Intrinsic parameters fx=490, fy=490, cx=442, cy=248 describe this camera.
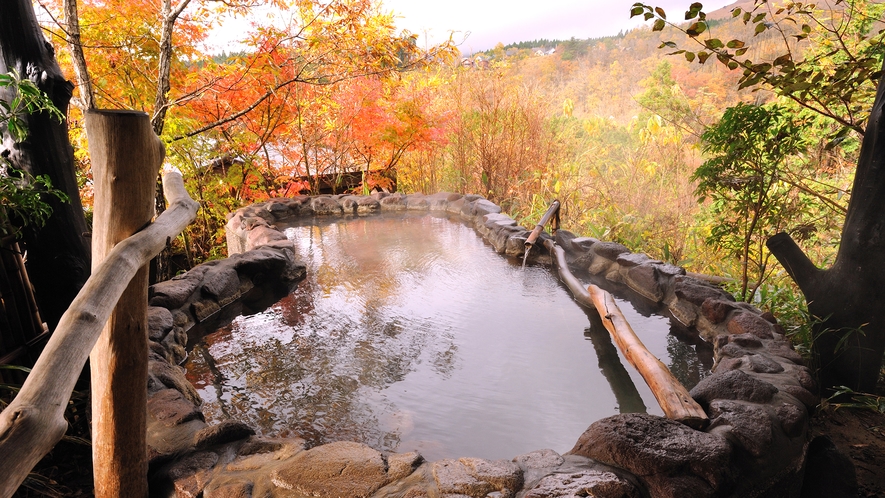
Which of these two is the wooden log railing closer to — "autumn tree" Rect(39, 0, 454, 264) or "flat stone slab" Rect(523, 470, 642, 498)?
"flat stone slab" Rect(523, 470, 642, 498)

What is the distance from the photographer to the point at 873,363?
2484mm

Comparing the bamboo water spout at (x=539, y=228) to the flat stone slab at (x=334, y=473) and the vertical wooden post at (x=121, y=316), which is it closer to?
the flat stone slab at (x=334, y=473)

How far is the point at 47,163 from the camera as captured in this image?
83.6 inches

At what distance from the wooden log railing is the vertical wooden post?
246 mm

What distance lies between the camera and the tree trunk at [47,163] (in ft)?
6.68

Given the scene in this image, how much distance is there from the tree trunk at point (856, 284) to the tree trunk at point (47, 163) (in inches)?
141

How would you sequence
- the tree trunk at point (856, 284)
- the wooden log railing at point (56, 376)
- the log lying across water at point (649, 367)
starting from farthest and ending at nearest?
1. the tree trunk at point (856, 284)
2. the log lying across water at point (649, 367)
3. the wooden log railing at point (56, 376)

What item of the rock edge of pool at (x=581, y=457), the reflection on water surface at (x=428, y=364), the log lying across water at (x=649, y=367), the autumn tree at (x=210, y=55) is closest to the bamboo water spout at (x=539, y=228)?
the reflection on water surface at (x=428, y=364)

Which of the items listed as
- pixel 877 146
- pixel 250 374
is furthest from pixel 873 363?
pixel 250 374

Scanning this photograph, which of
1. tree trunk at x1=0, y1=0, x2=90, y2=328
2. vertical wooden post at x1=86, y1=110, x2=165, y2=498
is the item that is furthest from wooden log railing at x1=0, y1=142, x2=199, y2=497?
tree trunk at x1=0, y1=0, x2=90, y2=328

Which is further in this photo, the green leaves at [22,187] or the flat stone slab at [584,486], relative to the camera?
the green leaves at [22,187]

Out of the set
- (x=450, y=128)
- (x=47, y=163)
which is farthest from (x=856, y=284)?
(x=450, y=128)

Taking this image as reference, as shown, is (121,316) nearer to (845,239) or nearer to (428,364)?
(428,364)

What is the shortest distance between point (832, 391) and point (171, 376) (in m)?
3.44
